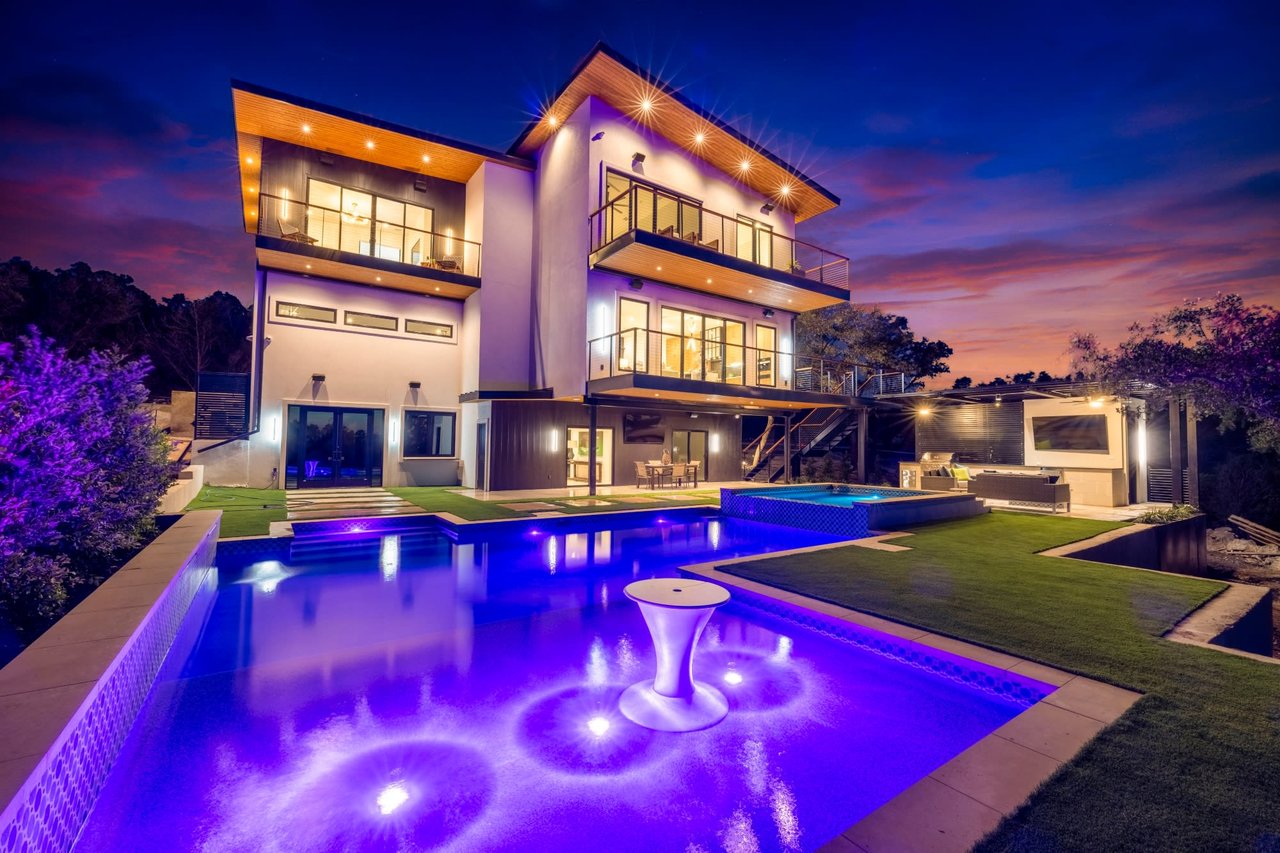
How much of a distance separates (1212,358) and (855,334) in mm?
15079

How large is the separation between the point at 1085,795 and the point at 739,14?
18674mm

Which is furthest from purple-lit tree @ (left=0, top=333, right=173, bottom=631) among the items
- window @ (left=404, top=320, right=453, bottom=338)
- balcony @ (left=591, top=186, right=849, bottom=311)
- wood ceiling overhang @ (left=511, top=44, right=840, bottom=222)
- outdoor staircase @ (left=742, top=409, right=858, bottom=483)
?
outdoor staircase @ (left=742, top=409, right=858, bottom=483)

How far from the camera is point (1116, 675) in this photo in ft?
10.3

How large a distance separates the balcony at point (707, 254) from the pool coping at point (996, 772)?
1044 centimetres

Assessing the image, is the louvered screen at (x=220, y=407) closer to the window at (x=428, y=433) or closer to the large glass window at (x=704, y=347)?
the window at (x=428, y=433)

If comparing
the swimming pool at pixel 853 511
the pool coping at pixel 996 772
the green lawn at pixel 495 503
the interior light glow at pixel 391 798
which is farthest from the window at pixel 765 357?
the interior light glow at pixel 391 798

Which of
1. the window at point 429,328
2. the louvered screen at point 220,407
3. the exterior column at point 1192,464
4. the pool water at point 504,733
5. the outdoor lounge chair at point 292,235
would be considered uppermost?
the outdoor lounge chair at point 292,235

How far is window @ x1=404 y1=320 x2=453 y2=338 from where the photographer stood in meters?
15.0

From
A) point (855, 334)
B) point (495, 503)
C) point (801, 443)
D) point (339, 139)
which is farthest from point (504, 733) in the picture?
point (855, 334)

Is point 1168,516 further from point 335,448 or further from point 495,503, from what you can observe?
point 335,448

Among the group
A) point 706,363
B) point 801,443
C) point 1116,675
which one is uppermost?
point 706,363

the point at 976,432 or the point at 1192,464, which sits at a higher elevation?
the point at 976,432

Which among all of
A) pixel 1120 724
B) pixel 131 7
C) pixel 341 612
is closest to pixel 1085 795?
pixel 1120 724

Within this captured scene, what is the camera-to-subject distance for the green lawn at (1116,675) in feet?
6.20
